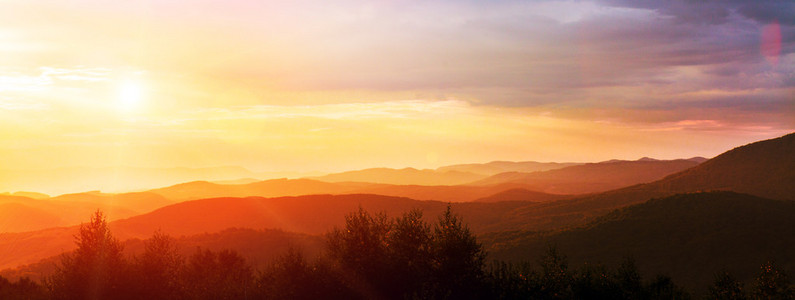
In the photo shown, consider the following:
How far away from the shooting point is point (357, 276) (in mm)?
32750

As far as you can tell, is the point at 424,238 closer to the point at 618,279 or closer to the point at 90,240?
the point at 618,279

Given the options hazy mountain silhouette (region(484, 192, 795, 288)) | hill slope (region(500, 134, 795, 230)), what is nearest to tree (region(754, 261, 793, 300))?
hazy mountain silhouette (region(484, 192, 795, 288))

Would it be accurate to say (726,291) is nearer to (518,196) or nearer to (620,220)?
(620,220)

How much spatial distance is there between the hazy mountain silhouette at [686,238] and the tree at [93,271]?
54.2 m

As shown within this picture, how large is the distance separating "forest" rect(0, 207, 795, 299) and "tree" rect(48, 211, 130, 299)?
6 cm

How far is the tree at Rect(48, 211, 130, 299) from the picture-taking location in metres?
30.0

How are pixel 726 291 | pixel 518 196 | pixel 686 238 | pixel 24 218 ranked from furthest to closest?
pixel 518 196
pixel 24 218
pixel 686 238
pixel 726 291

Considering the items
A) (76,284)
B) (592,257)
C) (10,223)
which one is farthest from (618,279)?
(10,223)

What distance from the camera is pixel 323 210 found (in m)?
139

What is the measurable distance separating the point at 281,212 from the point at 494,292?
112457 mm

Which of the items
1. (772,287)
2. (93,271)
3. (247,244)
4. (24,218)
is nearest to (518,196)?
(247,244)

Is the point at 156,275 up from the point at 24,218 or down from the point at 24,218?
down

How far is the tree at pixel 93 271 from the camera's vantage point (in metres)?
30.0

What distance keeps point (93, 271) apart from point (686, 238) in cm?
7733
